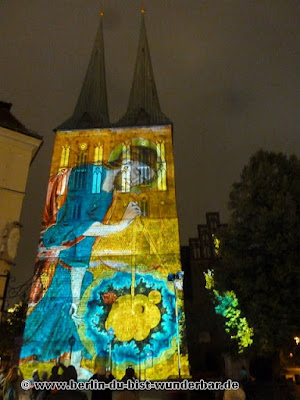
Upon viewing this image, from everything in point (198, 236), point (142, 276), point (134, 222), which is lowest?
point (142, 276)

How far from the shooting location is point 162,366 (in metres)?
23.5

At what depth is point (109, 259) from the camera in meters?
27.4

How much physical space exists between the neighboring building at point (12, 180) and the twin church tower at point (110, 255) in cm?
1704

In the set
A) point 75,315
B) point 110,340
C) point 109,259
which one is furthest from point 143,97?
point 110,340

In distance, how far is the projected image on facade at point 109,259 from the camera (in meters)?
24.2

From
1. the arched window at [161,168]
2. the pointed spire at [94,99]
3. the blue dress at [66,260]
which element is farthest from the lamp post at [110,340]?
Answer: the pointed spire at [94,99]

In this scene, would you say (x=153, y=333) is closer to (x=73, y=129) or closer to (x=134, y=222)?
(x=134, y=222)

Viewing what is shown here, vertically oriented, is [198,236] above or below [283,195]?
above

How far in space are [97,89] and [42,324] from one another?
26.0m

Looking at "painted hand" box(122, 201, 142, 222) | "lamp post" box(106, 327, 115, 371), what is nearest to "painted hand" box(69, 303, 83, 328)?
"lamp post" box(106, 327, 115, 371)

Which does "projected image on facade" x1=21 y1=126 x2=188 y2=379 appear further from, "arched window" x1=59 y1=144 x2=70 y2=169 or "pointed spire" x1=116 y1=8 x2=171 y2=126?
"pointed spire" x1=116 y1=8 x2=171 y2=126

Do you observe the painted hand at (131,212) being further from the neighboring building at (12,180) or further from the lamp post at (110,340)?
the neighboring building at (12,180)

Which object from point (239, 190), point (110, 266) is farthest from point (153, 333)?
point (239, 190)

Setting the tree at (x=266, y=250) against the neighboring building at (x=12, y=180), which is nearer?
the neighboring building at (x=12, y=180)
